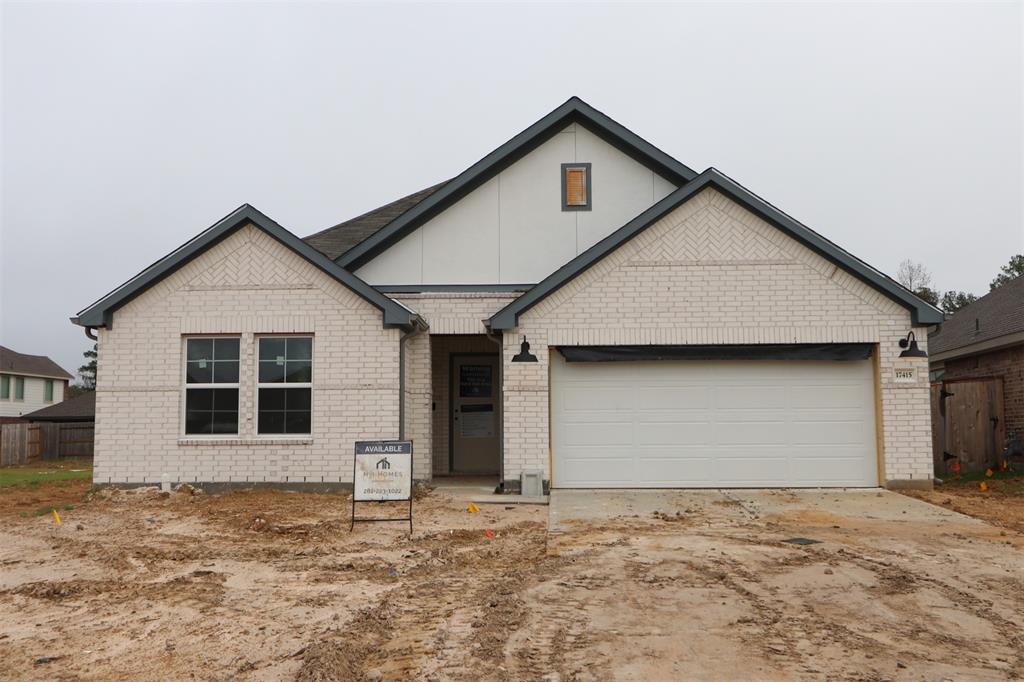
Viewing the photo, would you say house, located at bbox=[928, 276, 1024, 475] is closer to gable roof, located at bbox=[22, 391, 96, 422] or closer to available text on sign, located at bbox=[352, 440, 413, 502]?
available text on sign, located at bbox=[352, 440, 413, 502]

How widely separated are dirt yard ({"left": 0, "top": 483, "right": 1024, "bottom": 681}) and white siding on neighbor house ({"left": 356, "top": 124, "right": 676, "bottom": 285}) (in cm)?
555

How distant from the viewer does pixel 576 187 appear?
48.3ft

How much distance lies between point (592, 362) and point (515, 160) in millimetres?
4570

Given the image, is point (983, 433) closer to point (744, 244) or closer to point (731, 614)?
point (744, 244)

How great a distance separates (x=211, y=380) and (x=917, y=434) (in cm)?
1175

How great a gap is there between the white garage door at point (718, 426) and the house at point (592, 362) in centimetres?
3

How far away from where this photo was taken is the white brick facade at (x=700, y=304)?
1249 centimetres

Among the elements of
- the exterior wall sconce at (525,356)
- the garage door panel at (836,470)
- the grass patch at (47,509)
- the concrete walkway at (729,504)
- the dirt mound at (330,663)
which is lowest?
the dirt mound at (330,663)

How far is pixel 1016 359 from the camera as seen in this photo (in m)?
15.7

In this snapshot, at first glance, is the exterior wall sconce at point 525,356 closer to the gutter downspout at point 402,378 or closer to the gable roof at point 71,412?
the gutter downspout at point 402,378

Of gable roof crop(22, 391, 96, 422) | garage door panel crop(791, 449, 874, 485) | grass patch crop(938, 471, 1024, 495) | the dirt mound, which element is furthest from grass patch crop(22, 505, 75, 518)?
gable roof crop(22, 391, 96, 422)

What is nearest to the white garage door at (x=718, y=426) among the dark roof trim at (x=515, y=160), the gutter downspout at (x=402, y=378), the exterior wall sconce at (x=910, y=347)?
the exterior wall sconce at (x=910, y=347)

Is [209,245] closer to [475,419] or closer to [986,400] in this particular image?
[475,419]

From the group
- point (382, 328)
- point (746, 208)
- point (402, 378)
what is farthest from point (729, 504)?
point (382, 328)
